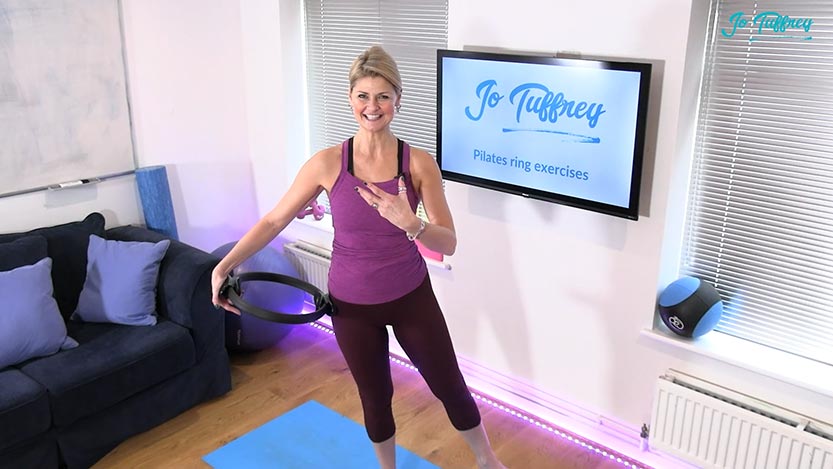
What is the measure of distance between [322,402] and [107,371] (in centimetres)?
99

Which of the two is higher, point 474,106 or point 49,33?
point 49,33

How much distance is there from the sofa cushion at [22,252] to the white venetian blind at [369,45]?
1609 mm

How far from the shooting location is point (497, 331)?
3.56m

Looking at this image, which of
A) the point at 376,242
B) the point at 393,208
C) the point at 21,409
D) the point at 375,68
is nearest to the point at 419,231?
the point at 393,208

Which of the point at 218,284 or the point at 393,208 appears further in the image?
the point at 218,284

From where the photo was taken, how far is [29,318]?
3.08 metres

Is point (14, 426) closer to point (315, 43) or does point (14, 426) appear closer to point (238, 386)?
point (238, 386)

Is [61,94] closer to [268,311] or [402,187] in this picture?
[268,311]

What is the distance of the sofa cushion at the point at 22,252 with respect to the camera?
10.6 ft

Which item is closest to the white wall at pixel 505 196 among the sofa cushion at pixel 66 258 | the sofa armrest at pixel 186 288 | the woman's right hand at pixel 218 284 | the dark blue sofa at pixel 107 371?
the sofa cushion at pixel 66 258

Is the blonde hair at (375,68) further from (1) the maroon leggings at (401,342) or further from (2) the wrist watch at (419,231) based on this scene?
(1) the maroon leggings at (401,342)

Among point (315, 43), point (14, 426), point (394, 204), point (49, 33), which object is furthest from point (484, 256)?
point (49, 33)

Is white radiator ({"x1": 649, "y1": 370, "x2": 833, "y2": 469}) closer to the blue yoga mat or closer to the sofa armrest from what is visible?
the blue yoga mat

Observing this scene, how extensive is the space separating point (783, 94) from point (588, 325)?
3.80 ft
